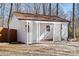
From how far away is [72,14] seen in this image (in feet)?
7.09

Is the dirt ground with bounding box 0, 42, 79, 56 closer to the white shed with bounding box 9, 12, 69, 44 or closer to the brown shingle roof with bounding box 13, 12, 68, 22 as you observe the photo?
the white shed with bounding box 9, 12, 69, 44

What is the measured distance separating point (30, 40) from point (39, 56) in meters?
0.19

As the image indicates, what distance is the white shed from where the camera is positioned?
7.04 ft

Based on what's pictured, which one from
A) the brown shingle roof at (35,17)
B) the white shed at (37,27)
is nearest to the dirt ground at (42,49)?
the white shed at (37,27)

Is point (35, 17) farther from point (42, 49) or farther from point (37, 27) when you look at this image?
point (42, 49)

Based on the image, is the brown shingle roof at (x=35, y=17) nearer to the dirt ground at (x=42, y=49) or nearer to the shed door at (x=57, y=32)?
the shed door at (x=57, y=32)

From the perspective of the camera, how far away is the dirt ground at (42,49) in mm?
2158

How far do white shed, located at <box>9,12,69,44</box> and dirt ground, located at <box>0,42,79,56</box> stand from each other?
58 mm

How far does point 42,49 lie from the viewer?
217cm

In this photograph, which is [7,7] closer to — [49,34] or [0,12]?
Result: [0,12]

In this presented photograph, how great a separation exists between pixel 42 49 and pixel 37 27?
8.9 inches

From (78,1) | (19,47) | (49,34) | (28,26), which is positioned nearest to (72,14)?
(78,1)

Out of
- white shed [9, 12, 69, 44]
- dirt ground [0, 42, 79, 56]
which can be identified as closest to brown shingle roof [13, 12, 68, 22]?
white shed [9, 12, 69, 44]

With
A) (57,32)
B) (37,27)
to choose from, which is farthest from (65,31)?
(37,27)
